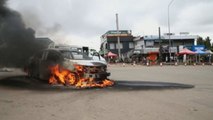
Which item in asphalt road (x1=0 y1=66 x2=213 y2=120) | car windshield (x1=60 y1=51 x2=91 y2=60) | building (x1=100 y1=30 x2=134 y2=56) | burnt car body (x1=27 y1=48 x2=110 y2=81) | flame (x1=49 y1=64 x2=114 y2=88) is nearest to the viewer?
asphalt road (x1=0 y1=66 x2=213 y2=120)

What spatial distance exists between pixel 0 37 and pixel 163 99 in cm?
956

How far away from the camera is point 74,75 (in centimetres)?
1404

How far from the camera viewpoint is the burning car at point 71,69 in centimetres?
1406

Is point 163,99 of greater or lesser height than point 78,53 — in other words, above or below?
below

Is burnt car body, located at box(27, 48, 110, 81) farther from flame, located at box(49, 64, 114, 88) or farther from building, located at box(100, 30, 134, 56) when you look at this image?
building, located at box(100, 30, 134, 56)

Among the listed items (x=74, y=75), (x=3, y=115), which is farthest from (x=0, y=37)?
(x=3, y=115)

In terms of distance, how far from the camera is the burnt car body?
1418cm

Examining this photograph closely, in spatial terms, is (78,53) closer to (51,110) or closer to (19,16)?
(19,16)

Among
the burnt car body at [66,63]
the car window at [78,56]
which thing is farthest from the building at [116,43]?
the car window at [78,56]

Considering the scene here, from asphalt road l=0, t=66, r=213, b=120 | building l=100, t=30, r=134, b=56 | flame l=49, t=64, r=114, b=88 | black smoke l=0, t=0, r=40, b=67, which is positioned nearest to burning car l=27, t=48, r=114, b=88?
flame l=49, t=64, r=114, b=88

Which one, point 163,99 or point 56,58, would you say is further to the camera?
point 56,58

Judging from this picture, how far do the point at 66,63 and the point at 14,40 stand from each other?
177 inches

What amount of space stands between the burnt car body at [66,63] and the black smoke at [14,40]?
0.75 meters

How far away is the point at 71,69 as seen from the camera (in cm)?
1405
